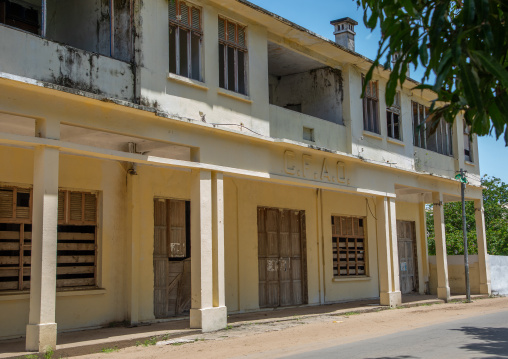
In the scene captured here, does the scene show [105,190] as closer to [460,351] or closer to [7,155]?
[7,155]

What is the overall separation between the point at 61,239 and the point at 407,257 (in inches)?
548

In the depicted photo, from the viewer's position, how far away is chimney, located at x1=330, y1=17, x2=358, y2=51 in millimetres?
19456

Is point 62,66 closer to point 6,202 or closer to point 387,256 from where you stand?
point 6,202

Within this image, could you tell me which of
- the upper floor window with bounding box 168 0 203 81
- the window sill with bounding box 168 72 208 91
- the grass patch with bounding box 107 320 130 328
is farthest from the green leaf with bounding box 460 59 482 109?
the grass patch with bounding box 107 320 130 328

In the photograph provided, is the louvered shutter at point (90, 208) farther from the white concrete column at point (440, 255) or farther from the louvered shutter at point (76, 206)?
the white concrete column at point (440, 255)

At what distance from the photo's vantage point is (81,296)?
12305 mm

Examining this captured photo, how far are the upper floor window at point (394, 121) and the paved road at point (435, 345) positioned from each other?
727 centimetres

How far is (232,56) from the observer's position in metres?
13.3

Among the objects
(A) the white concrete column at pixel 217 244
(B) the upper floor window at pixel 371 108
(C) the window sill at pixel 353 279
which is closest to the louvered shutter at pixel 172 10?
(A) the white concrete column at pixel 217 244

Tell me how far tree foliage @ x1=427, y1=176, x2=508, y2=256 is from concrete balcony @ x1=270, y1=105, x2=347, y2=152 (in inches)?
625

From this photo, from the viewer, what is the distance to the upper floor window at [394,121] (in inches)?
731

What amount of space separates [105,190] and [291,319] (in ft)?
16.5

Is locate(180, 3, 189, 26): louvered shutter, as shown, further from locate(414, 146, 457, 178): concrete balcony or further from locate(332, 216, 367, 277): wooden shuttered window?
locate(414, 146, 457, 178): concrete balcony

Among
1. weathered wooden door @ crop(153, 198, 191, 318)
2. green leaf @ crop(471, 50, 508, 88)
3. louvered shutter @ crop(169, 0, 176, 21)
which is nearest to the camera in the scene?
green leaf @ crop(471, 50, 508, 88)
